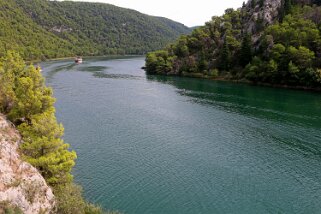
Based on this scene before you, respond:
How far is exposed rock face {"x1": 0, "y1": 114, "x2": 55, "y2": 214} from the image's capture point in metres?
31.1

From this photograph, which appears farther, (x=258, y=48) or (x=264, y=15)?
(x=264, y=15)

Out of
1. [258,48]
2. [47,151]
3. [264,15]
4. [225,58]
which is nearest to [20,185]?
[47,151]

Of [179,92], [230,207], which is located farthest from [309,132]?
[179,92]

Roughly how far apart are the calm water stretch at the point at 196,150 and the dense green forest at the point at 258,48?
1783cm

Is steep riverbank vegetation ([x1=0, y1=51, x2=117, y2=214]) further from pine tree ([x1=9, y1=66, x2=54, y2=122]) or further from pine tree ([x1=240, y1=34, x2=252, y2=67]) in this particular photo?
pine tree ([x1=240, y1=34, x2=252, y2=67])

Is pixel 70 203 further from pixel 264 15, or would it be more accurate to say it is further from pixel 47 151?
pixel 264 15

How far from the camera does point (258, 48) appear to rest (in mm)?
151250

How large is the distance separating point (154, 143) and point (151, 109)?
1195 inches

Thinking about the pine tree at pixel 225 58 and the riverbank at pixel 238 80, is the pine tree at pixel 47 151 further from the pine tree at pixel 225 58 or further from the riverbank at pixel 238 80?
the pine tree at pixel 225 58

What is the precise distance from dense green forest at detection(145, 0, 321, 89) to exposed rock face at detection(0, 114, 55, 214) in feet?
374

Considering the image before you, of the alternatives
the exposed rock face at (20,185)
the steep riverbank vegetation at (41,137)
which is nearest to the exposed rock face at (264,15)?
the steep riverbank vegetation at (41,137)

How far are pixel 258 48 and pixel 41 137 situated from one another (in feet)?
424

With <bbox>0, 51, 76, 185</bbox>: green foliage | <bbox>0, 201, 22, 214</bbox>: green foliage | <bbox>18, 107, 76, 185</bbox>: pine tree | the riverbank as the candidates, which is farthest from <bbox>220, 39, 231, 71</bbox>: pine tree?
<bbox>0, 201, 22, 214</bbox>: green foliage

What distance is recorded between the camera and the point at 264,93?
122 metres
